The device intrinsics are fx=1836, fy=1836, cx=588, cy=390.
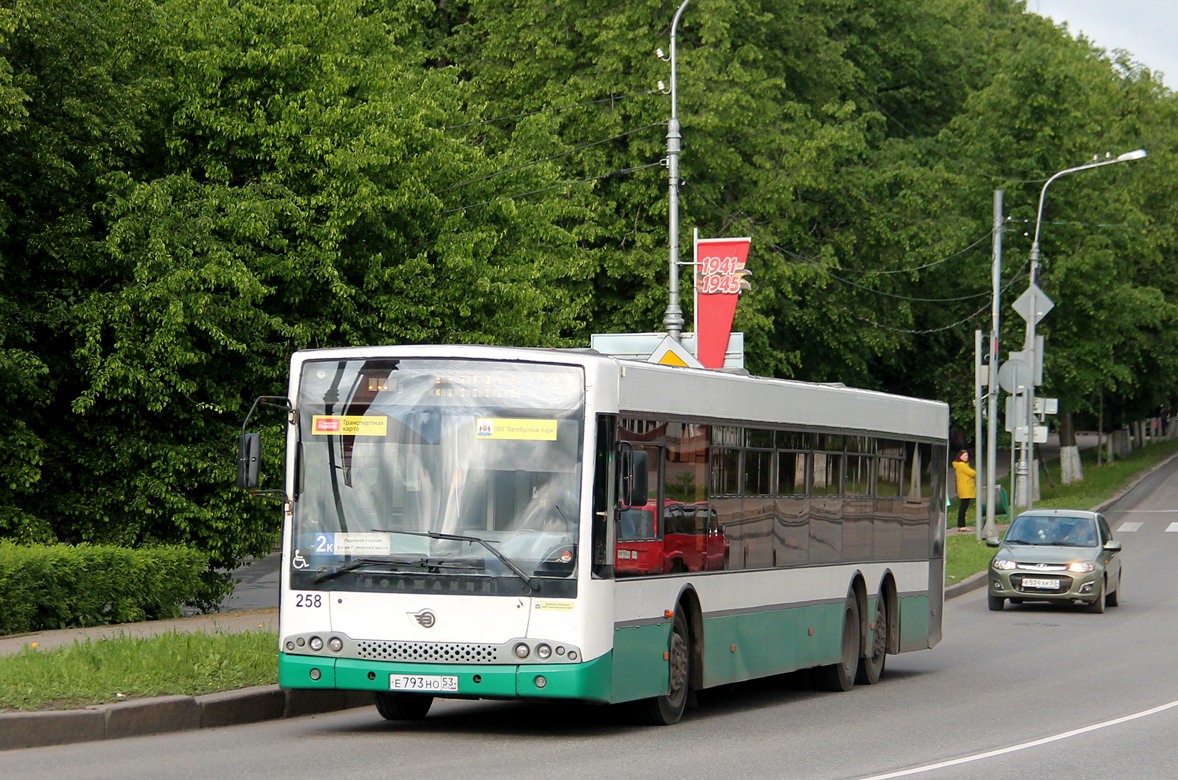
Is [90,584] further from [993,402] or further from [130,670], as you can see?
[993,402]

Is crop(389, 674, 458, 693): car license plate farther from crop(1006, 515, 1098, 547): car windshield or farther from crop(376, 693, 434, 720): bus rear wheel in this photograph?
crop(1006, 515, 1098, 547): car windshield

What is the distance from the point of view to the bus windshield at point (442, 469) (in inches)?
484

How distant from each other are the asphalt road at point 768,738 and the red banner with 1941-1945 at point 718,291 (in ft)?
29.6

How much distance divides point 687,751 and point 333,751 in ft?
7.47

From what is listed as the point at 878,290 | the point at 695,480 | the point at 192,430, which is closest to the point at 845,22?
the point at 878,290

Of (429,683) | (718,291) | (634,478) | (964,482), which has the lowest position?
(429,683)

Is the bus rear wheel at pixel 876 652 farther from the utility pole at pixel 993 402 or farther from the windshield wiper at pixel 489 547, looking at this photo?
the utility pole at pixel 993 402


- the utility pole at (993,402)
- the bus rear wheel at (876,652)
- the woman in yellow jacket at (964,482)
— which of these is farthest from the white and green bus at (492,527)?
the woman in yellow jacket at (964,482)

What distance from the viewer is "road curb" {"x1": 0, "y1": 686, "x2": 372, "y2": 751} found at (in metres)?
11.5

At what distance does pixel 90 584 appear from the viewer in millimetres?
18625

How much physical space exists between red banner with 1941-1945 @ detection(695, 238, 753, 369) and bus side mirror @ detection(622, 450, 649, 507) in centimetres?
1511

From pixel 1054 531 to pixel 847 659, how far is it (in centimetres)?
1329

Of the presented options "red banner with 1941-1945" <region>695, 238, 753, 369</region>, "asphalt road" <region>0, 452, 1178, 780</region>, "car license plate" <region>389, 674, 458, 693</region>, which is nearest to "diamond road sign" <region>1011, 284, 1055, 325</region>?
"red banner with 1941-1945" <region>695, 238, 753, 369</region>

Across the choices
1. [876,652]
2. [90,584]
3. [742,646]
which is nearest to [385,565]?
[742,646]
